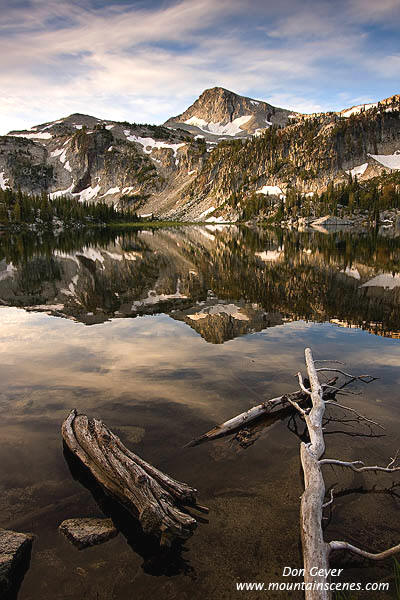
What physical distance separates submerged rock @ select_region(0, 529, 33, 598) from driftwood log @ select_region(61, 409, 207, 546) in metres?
1.75

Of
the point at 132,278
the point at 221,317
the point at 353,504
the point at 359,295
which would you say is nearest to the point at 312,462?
the point at 353,504

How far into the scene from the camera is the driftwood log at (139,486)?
6.70 metres

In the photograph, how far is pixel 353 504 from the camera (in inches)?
311

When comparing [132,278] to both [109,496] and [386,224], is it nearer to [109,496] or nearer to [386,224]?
[109,496]

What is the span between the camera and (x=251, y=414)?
10.8 m

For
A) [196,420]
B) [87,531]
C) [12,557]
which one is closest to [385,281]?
[196,420]

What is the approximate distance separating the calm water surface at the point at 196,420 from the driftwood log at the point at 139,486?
49cm

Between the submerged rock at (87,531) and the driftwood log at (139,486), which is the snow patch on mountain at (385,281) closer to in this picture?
the driftwood log at (139,486)

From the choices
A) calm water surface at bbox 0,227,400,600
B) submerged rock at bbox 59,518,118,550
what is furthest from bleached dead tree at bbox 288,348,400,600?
submerged rock at bbox 59,518,118,550

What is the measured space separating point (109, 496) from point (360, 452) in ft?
22.4

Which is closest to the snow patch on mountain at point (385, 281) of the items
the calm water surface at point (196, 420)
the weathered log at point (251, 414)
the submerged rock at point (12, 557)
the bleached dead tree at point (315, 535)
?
the calm water surface at point (196, 420)

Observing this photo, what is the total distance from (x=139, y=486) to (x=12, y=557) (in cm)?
246

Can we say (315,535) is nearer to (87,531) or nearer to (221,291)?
(87,531)

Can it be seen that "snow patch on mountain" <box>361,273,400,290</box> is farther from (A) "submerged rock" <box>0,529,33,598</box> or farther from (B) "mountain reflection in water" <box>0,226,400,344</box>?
(A) "submerged rock" <box>0,529,33,598</box>
